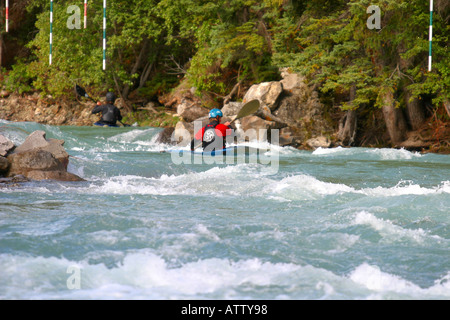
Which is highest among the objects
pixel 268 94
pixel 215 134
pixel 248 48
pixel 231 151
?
pixel 248 48

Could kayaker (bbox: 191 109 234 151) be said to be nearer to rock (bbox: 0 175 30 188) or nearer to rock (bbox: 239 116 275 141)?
rock (bbox: 0 175 30 188)

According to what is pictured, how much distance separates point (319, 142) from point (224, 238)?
10145 millimetres

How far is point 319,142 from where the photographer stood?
14.7 meters

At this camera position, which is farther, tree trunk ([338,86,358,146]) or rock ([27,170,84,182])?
tree trunk ([338,86,358,146])

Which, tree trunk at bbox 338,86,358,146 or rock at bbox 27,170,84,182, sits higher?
tree trunk at bbox 338,86,358,146

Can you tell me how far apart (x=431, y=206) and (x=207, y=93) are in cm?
1402

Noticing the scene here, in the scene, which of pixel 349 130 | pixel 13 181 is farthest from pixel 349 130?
pixel 13 181

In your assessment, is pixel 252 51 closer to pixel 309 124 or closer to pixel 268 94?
pixel 268 94

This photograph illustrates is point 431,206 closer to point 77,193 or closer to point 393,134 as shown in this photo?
Answer: point 77,193

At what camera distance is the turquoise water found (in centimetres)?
386

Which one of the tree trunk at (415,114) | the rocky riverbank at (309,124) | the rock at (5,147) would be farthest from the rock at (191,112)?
the rock at (5,147)

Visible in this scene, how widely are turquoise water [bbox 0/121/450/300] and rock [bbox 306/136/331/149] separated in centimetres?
597

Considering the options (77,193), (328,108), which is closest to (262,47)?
(328,108)

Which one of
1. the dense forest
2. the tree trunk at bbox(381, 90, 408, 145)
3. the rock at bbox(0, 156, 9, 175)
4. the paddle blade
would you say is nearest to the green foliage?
the dense forest
